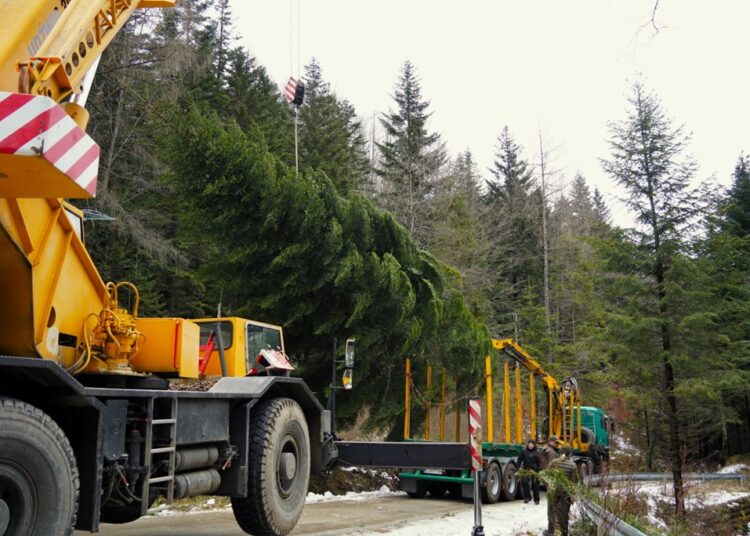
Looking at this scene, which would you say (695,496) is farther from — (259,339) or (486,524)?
(259,339)

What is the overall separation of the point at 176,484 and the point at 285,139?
27108 mm

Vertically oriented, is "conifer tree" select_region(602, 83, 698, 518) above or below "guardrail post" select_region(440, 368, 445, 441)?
above

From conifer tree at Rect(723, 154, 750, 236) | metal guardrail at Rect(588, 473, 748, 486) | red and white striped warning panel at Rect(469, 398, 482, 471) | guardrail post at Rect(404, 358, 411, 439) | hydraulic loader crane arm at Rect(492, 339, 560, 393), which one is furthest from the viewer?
conifer tree at Rect(723, 154, 750, 236)

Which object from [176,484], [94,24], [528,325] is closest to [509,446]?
[176,484]

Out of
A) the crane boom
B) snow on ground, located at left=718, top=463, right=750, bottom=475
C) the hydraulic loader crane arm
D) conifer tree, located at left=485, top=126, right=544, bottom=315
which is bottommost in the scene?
snow on ground, located at left=718, top=463, right=750, bottom=475

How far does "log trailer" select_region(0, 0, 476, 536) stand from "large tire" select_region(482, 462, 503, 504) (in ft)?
26.6

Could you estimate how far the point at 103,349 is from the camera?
6.02 meters

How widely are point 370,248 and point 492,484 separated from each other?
19.7 ft

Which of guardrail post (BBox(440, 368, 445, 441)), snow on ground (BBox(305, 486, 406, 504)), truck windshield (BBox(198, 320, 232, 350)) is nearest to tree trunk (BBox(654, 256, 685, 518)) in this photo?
guardrail post (BBox(440, 368, 445, 441))

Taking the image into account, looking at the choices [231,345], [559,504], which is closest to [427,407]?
[559,504]

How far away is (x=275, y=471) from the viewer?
25.3 ft

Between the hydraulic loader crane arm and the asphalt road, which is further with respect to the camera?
the hydraulic loader crane arm

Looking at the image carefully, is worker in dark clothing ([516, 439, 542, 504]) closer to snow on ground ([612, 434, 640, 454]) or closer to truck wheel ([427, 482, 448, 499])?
truck wheel ([427, 482, 448, 499])

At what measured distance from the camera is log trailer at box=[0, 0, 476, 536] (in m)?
4.36
